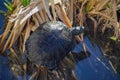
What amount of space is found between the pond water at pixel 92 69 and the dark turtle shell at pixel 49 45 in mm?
142

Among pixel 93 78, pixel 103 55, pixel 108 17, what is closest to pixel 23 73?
pixel 93 78

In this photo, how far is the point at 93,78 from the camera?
1.55 m

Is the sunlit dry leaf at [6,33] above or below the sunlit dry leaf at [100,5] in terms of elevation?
above

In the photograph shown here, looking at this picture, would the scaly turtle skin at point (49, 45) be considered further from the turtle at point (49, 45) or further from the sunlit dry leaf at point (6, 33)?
the sunlit dry leaf at point (6, 33)

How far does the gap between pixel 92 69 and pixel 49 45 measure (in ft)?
1.04

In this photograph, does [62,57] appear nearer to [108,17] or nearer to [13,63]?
[13,63]

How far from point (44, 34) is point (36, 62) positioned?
0.18 metres

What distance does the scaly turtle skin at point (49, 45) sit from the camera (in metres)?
1.58

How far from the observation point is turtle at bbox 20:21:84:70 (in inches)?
62.1

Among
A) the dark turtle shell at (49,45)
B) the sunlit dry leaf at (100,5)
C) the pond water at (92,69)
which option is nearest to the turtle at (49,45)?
the dark turtle shell at (49,45)

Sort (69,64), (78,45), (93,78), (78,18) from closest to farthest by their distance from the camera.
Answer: (93,78) < (69,64) < (78,45) < (78,18)

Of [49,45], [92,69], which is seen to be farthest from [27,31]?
[92,69]

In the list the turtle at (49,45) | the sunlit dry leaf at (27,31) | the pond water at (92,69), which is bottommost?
the pond water at (92,69)

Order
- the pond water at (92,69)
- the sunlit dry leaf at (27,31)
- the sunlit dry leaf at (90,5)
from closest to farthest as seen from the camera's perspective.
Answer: the pond water at (92,69) → the sunlit dry leaf at (27,31) → the sunlit dry leaf at (90,5)
